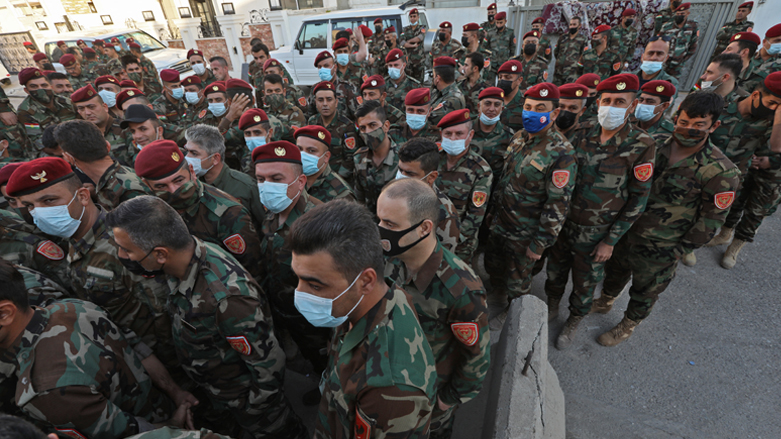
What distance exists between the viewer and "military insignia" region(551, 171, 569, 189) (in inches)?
107

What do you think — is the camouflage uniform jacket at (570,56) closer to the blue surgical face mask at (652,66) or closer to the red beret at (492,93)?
the blue surgical face mask at (652,66)

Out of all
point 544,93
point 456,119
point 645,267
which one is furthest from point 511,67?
point 645,267

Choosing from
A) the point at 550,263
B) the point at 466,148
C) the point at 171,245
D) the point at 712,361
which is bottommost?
the point at 712,361

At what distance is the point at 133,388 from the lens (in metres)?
1.69

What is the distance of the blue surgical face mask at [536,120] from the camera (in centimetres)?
290

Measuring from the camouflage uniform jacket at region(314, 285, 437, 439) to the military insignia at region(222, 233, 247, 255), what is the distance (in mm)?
1464

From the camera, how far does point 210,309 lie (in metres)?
1.70

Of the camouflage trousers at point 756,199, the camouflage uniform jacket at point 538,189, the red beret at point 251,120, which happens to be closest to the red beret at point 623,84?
the camouflage uniform jacket at point 538,189

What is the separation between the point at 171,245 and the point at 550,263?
3.28 metres

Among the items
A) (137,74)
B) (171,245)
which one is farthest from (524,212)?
(137,74)

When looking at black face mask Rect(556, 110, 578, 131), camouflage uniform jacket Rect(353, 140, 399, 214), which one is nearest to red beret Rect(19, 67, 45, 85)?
camouflage uniform jacket Rect(353, 140, 399, 214)

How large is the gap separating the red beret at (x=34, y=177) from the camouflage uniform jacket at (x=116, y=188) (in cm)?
49

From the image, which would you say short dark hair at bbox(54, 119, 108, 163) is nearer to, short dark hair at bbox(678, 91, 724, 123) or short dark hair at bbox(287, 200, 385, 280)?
short dark hair at bbox(287, 200, 385, 280)

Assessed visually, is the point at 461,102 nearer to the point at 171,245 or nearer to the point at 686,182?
the point at 686,182
